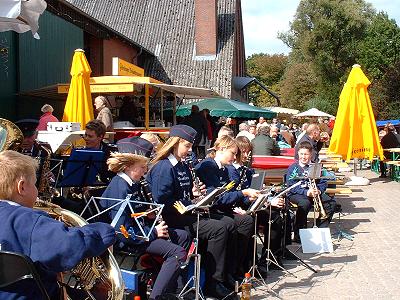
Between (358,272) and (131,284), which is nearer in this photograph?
(131,284)

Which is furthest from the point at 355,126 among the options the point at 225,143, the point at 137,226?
the point at 137,226

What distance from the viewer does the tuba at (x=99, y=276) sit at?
10.3 feet

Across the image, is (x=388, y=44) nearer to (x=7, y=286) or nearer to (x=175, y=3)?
(x=175, y=3)

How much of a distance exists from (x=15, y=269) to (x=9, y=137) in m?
2.26

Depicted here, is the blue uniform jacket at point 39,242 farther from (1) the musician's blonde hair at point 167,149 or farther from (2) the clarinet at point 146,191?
(1) the musician's blonde hair at point 167,149

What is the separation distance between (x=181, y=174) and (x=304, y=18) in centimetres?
4954

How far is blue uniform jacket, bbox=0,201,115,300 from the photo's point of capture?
2613 millimetres

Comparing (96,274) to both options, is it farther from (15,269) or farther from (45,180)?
(45,180)

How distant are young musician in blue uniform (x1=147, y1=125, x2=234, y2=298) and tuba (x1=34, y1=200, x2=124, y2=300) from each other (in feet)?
6.66

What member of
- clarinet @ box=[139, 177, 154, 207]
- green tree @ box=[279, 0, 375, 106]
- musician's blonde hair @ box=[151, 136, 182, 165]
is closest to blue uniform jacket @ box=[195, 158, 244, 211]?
musician's blonde hair @ box=[151, 136, 182, 165]

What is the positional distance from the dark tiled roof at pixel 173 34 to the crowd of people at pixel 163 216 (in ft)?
70.7

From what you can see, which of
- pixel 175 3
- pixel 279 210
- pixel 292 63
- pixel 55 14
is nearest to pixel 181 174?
pixel 279 210

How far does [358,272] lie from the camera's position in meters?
6.92

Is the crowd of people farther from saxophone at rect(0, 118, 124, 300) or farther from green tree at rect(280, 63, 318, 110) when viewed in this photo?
green tree at rect(280, 63, 318, 110)
